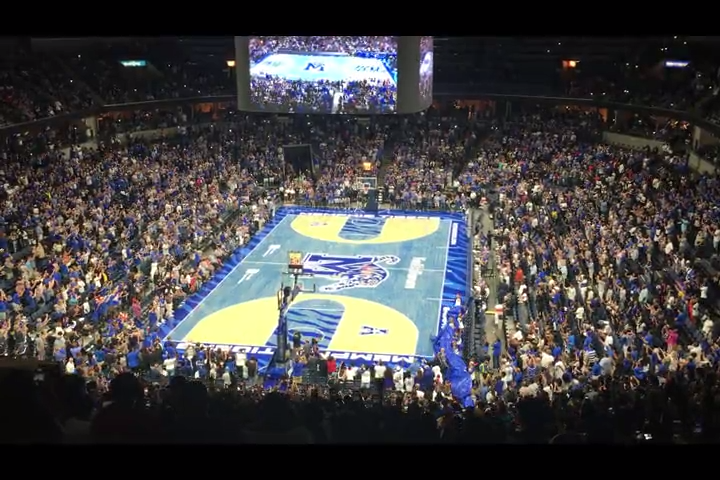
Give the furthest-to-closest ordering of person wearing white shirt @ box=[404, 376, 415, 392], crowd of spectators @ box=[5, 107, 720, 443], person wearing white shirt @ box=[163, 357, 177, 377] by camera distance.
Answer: person wearing white shirt @ box=[163, 357, 177, 377]
person wearing white shirt @ box=[404, 376, 415, 392]
crowd of spectators @ box=[5, 107, 720, 443]

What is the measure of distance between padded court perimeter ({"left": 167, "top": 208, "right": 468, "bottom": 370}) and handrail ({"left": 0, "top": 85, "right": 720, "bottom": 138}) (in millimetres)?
11948

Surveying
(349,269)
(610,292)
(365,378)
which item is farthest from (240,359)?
(610,292)

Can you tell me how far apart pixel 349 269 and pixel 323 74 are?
10.6m

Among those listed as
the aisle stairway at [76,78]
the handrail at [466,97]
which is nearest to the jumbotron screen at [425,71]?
the handrail at [466,97]

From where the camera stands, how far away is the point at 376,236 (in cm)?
3094

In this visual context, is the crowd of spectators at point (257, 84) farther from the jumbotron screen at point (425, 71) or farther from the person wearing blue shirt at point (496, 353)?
the person wearing blue shirt at point (496, 353)

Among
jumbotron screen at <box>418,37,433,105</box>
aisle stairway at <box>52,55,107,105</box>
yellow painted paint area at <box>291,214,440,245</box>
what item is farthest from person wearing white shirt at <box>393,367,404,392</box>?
aisle stairway at <box>52,55,107,105</box>

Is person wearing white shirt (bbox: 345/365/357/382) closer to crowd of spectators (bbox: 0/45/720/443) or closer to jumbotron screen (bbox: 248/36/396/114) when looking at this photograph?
crowd of spectators (bbox: 0/45/720/443)

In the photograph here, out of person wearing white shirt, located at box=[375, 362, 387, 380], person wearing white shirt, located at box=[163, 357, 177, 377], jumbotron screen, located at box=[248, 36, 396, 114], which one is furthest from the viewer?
jumbotron screen, located at box=[248, 36, 396, 114]

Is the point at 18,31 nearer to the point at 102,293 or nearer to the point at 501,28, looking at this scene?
the point at 501,28

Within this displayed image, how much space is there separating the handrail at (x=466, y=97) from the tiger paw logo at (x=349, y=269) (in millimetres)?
13981

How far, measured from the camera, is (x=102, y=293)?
70.5ft

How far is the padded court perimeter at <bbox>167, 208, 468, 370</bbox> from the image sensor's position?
68.2 feet

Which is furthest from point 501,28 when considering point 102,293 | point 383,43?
point 383,43
